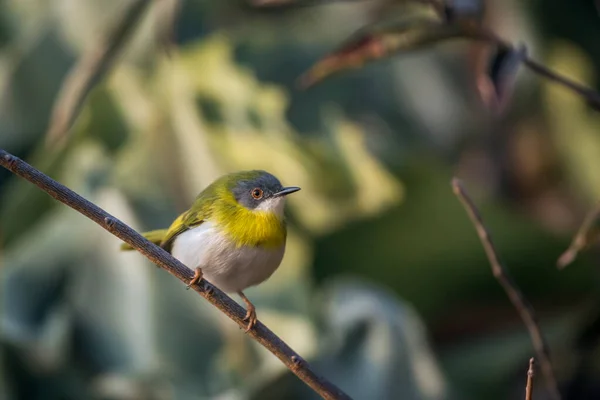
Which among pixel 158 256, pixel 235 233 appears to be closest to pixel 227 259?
pixel 235 233

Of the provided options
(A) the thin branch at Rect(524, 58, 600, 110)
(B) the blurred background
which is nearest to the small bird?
(A) the thin branch at Rect(524, 58, 600, 110)

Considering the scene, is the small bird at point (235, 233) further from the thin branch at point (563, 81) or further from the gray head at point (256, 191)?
the thin branch at point (563, 81)

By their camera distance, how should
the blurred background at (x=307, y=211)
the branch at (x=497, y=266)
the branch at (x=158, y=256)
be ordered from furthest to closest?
the blurred background at (x=307, y=211)
the branch at (x=497, y=266)
the branch at (x=158, y=256)

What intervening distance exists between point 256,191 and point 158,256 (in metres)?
0.29

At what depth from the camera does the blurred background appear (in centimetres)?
162

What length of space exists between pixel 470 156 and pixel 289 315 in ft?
2.54

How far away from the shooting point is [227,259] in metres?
0.84

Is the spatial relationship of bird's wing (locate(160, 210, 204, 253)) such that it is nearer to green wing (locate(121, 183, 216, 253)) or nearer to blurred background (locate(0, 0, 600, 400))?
green wing (locate(121, 183, 216, 253))

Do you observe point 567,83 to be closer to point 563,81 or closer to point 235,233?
point 563,81

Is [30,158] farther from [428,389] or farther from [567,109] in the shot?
[567,109]

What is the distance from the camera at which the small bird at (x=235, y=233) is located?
32.9 inches

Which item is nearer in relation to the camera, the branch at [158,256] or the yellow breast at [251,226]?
the branch at [158,256]

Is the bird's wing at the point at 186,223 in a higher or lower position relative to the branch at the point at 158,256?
higher

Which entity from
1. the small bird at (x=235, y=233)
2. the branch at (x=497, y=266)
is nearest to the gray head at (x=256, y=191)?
the small bird at (x=235, y=233)
